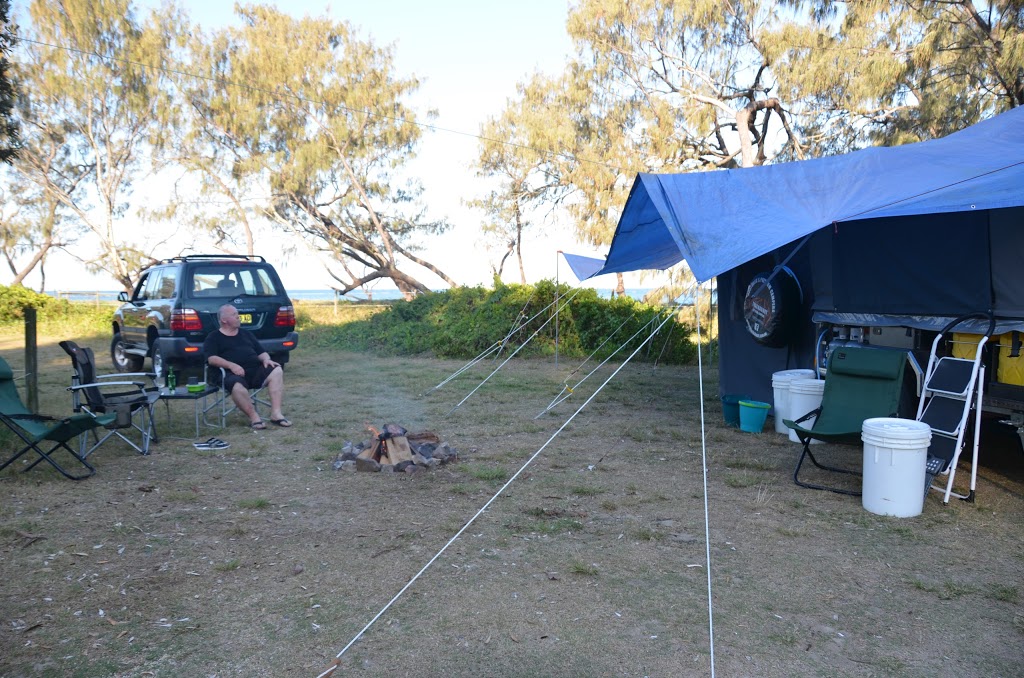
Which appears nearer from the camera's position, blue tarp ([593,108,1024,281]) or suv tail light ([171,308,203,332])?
blue tarp ([593,108,1024,281])

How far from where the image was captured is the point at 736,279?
24.6 feet

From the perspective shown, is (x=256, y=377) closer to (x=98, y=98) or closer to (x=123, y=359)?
(x=123, y=359)

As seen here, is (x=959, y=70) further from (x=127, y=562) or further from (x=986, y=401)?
(x=127, y=562)

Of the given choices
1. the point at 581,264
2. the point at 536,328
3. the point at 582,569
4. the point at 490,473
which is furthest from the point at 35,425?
the point at 536,328

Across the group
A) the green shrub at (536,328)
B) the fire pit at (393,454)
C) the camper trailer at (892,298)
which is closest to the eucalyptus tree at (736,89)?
the green shrub at (536,328)

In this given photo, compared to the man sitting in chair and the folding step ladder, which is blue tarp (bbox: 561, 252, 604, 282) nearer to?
the man sitting in chair

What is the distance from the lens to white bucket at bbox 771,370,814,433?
20.0 feet

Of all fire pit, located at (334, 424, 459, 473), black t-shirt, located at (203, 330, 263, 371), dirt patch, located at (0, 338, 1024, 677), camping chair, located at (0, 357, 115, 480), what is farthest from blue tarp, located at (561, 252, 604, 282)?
camping chair, located at (0, 357, 115, 480)

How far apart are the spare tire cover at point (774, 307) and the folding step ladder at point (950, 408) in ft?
6.12

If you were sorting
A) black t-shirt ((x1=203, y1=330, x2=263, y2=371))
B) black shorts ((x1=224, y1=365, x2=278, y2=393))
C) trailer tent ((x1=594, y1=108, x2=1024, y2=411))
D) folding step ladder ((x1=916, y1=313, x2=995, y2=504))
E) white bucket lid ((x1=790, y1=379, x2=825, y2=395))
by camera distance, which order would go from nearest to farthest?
folding step ladder ((x1=916, y1=313, x2=995, y2=504)), trailer tent ((x1=594, y1=108, x2=1024, y2=411)), white bucket lid ((x1=790, y1=379, x2=825, y2=395)), black t-shirt ((x1=203, y1=330, x2=263, y2=371)), black shorts ((x1=224, y1=365, x2=278, y2=393))

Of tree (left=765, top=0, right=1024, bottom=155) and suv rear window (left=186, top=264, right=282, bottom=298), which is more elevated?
tree (left=765, top=0, right=1024, bottom=155)

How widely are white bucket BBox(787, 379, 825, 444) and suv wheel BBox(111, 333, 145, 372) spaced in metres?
8.38

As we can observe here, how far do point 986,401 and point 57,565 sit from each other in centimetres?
548

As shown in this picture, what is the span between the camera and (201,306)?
7938mm
